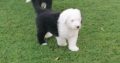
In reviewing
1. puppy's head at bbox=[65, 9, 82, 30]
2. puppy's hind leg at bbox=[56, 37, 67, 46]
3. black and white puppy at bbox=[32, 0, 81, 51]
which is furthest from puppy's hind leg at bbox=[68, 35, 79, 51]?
puppy's head at bbox=[65, 9, 82, 30]

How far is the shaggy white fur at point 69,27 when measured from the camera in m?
4.50

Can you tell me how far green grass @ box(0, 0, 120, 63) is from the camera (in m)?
4.86

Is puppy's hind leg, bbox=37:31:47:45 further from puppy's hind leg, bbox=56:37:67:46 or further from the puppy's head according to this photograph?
the puppy's head

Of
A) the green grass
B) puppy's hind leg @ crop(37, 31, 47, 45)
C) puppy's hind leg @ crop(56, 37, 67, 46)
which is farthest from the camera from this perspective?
A: puppy's hind leg @ crop(37, 31, 47, 45)

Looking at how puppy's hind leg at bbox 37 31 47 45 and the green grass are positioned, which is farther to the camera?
puppy's hind leg at bbox 37 31 47 45

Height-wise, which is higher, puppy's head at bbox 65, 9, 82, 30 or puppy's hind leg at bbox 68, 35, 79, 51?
puppy's head at bbox 65, 9, 82, 30

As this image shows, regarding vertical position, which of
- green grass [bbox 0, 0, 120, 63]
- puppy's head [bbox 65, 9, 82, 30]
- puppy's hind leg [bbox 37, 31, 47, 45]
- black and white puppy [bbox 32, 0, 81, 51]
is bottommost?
green grass [bbox 0, 0, 120, 63]

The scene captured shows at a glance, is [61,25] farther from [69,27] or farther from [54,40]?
[54,40]

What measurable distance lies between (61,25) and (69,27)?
5.3 inches

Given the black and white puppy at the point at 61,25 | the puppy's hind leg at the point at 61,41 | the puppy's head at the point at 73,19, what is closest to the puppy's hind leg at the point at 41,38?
the black and white puppy at the point at 61,25

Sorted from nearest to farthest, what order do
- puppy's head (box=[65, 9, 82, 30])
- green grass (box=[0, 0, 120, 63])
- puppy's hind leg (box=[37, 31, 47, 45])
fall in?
1. puppy's head (box=[65, 9, 82, 30])
2. green grass (box=[0, 0, 120, 63])
3. puppy's hind leg (box=[37, 31, 47, 45])

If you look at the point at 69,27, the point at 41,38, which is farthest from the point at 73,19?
the point at 41,38

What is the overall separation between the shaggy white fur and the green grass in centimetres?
14

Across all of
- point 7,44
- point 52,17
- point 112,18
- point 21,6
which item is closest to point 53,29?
point 52,17
